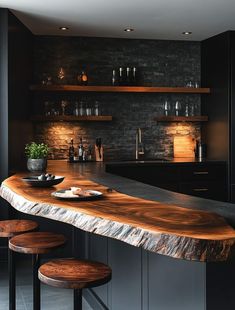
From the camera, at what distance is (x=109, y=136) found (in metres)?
6.90

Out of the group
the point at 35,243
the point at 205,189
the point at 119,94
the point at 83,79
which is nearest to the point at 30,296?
the point at 35,243

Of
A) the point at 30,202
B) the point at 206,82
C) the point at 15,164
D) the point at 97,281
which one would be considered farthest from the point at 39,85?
the point at 97,281

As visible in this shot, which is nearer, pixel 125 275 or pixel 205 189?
pixel 125 275

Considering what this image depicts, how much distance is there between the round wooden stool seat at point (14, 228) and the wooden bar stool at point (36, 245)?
169 millimetres

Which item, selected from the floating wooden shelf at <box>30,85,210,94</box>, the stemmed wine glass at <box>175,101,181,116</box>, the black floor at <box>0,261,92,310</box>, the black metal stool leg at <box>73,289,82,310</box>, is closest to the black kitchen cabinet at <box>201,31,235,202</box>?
the floating wooden shelf at <box>30,85,210,94</box>

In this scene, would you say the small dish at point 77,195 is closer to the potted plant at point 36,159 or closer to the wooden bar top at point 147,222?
the wooden bar top at point 147,222

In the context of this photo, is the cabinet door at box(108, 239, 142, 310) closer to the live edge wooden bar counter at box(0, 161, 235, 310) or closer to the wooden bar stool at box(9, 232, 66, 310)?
the live edge wooden bar counter at box(0, 161, 235, 310)

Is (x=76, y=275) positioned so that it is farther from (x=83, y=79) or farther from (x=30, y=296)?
(x=83, y=79)

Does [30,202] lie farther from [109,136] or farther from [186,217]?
[109,136]

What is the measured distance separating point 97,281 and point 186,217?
21.5 inches

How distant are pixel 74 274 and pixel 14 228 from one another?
124 cm

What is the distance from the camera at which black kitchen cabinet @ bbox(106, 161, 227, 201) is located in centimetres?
611

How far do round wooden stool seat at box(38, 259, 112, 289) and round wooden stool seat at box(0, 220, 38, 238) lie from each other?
0.90m

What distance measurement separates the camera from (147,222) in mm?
2100
